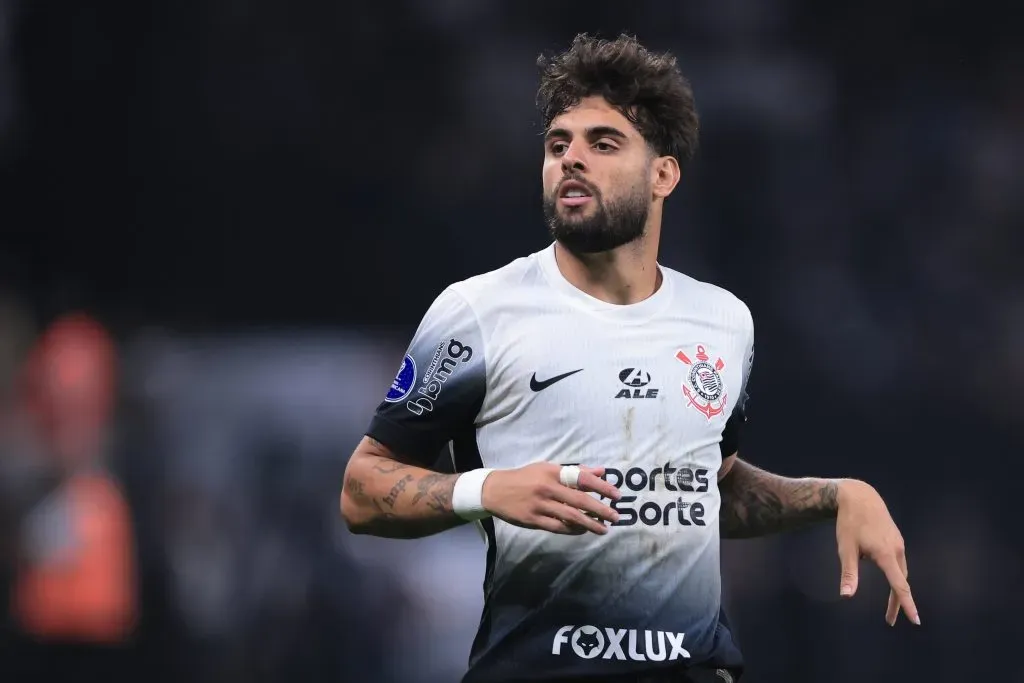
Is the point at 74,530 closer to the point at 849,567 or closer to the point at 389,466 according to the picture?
the point at 389,466

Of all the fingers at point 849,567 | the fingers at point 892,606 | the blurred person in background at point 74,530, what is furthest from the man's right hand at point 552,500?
the blurred person in background at point 74,530

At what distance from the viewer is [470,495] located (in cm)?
348

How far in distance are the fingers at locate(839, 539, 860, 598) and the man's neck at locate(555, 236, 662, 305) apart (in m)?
0.90

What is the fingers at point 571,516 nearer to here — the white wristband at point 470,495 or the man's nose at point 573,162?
the white wristband at point 470,495

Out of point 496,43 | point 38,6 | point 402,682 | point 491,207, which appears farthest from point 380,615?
point 38,6

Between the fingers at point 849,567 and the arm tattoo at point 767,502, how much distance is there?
26 cm

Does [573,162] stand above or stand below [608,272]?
above

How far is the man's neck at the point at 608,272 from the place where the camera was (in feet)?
13.3

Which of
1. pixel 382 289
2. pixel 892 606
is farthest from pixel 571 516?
pixel 382 289

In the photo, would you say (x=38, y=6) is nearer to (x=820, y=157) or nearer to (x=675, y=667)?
(x=820, y=157)

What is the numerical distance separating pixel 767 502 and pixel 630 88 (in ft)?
4.25

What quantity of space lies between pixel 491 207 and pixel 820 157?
1.88m

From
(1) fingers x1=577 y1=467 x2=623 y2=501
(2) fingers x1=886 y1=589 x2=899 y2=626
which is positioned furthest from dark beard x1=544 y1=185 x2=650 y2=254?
(2) fingers x1=886 y1=589 x2=899 y2=626

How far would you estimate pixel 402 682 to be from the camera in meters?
7.55
